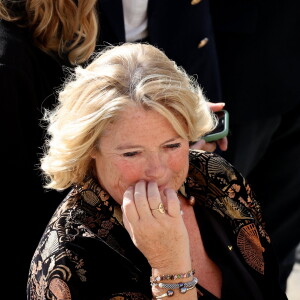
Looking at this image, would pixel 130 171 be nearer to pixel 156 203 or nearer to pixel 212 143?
pixel 156 203

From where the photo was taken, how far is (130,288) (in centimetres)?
217

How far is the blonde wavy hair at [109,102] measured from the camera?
2.18m

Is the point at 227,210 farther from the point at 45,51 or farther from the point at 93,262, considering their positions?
the point at 45,51

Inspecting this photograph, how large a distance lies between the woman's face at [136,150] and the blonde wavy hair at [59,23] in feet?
2.03

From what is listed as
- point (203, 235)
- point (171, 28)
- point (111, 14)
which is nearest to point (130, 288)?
point (203, 235)

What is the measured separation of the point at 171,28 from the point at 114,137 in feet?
4.46

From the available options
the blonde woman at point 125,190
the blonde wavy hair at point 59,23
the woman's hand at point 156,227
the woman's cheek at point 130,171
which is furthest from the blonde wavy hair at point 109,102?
the blonde wavy hair at point 59,23

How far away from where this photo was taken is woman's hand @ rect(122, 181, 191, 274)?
2.09m

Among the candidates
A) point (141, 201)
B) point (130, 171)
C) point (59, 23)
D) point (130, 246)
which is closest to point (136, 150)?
point (130, 171)

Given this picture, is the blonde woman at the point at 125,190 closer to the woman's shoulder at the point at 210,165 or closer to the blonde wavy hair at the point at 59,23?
the woman's shoulder at the point at 210,165

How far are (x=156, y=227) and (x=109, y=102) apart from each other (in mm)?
382

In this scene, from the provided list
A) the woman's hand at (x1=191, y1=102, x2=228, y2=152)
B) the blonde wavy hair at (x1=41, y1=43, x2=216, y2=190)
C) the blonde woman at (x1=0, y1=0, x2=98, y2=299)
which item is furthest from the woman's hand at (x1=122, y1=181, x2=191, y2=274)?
the woman's hand at (x1=191, y1=102, x2=228, y2=152)

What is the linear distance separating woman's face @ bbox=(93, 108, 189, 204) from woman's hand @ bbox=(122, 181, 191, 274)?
0.07m

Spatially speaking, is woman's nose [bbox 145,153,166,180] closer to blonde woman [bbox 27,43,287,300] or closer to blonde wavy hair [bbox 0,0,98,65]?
blonde woman [bbox 27,43,287,300]
